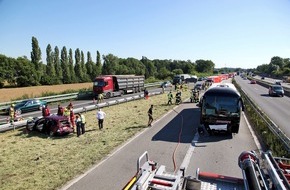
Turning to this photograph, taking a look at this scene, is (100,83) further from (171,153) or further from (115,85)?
(171,153)

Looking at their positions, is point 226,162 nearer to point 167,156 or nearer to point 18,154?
point 167,156

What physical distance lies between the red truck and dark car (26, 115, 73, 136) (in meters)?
20.5

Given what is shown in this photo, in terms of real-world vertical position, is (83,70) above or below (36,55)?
A: below

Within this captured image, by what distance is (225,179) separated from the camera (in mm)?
5727

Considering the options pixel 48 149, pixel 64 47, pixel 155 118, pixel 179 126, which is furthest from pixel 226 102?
pixel 64 47

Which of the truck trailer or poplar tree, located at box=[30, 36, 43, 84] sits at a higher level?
poplar tree, located at box=[30, 36, 43, 84]

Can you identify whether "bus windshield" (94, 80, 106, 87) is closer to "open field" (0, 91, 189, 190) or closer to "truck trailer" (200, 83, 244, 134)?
"open field" (0, 91, 189, 190)

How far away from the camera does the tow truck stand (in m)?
4.70

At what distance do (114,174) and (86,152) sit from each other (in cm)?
329

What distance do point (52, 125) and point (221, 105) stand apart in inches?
430

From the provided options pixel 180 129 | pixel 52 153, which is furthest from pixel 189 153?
pixel 52 153

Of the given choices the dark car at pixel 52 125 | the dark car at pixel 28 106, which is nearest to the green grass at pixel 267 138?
the dark car at pixel 52 125

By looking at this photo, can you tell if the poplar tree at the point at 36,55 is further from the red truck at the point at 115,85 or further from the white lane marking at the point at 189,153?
the white lane marking at the point at 189,153

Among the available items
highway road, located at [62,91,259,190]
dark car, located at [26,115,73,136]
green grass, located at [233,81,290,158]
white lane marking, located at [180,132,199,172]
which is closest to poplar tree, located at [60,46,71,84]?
dark car, located at [26,115,73,136]
